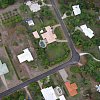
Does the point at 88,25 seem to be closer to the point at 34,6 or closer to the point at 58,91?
the point at 34,6

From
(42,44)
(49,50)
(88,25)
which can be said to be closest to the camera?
(42,44)

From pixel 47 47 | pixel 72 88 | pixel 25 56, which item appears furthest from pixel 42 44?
pixel 72 88

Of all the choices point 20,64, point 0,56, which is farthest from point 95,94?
point 0,56

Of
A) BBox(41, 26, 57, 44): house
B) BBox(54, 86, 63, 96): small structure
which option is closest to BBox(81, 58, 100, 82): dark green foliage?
BBox(54, 86, 63, 96): small structure

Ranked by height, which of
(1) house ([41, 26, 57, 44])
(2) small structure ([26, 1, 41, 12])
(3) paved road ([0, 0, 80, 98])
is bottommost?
(3) paved road ([0, 0, 80, 98])

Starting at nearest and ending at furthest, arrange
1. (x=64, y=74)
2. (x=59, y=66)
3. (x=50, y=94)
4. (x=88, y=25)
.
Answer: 1. (x=50, y=94)
2. (x=64, y=74)
3. (x=59, y=66)
4. (x=88, y=25)

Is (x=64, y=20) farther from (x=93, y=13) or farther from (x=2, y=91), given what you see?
(x=2, y=91)

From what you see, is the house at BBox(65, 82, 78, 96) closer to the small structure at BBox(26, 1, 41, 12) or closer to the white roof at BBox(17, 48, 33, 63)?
the white roof at BBox(17, 48, 33, 63)

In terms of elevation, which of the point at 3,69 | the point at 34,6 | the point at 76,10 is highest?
the point at 34,6
